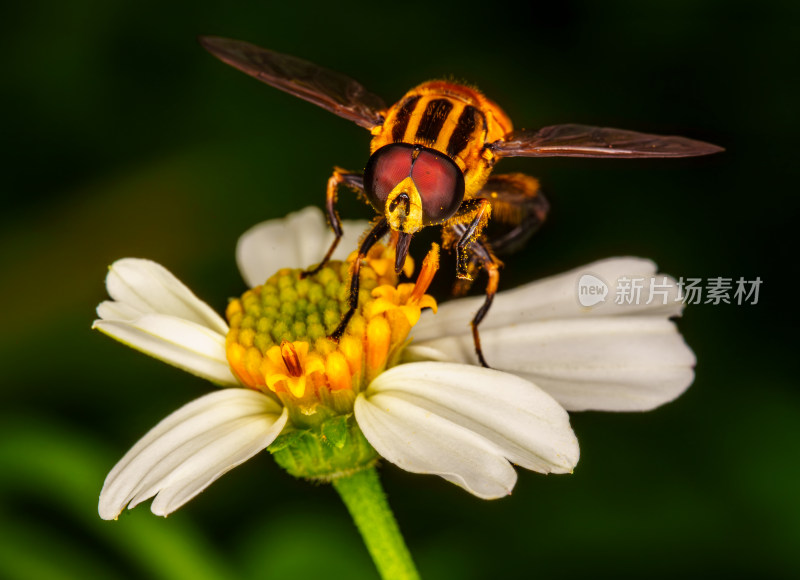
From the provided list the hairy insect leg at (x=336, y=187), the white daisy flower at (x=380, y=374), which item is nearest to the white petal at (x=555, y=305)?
the white daisy flower at (x=380, y=374)

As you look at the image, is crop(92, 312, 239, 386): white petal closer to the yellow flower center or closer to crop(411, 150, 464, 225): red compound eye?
the yellow flower center

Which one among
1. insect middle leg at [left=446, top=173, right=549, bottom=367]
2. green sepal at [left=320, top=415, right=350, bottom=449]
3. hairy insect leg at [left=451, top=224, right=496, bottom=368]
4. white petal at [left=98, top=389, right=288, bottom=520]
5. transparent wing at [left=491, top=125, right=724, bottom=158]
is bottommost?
white petal at [left=98, top=389, right=288, bottom=520]

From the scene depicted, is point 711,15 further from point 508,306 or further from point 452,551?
point 452,551

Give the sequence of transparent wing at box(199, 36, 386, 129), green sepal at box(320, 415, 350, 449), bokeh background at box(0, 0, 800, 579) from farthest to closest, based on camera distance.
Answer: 1. bokeh background at box(0, 0, 800, 579)
2. transparent wing at box(199, 36, 386, 129)
3. green sepal at box(320, 415, 350, 449)

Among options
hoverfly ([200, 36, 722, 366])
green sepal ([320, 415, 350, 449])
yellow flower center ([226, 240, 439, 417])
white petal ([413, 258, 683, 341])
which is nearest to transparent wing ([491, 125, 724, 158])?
hoverfly ([200, 36, 722, 366])

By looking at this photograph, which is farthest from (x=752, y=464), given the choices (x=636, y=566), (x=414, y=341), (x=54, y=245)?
(x=54, y=245)

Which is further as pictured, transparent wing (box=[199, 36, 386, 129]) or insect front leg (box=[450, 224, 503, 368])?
transparent wing (box=[199, 36, 386, 129])
